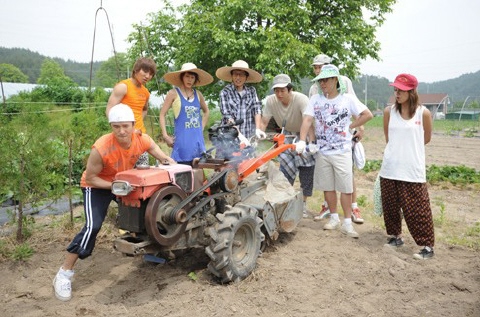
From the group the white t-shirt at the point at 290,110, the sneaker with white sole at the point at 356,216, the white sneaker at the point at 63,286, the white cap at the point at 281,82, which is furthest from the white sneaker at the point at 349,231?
the white sneaker at the point at 63,286

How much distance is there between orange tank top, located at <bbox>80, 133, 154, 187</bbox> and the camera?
3.55m

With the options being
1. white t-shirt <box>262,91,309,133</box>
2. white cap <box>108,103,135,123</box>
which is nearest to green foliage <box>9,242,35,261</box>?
white cap <box>108,103,135,123</box>

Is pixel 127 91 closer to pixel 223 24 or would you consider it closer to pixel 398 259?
pixel 398 259

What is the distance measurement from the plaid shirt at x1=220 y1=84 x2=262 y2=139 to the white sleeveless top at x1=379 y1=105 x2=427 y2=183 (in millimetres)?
1795

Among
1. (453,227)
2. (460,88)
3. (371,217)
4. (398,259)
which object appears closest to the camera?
(398,259)

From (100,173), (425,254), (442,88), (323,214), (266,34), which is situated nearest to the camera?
(100,173)

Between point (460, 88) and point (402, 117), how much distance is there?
14691cm

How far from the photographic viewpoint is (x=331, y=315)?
325 cm

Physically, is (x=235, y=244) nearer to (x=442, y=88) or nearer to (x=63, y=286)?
(x=63, y=286)

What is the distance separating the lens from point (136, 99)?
4621mm

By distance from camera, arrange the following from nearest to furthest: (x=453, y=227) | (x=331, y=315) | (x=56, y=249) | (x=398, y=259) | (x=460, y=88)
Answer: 1. (x=331, y=315)
2. (x=398, y=259)
3. (x=56, y=249)
4. (x=453, y=227)
5. (x=460, y=88)

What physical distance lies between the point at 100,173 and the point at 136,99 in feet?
3.93

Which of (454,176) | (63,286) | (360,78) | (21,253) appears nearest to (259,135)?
(63,286)

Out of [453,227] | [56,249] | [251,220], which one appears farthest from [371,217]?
[56,249]
